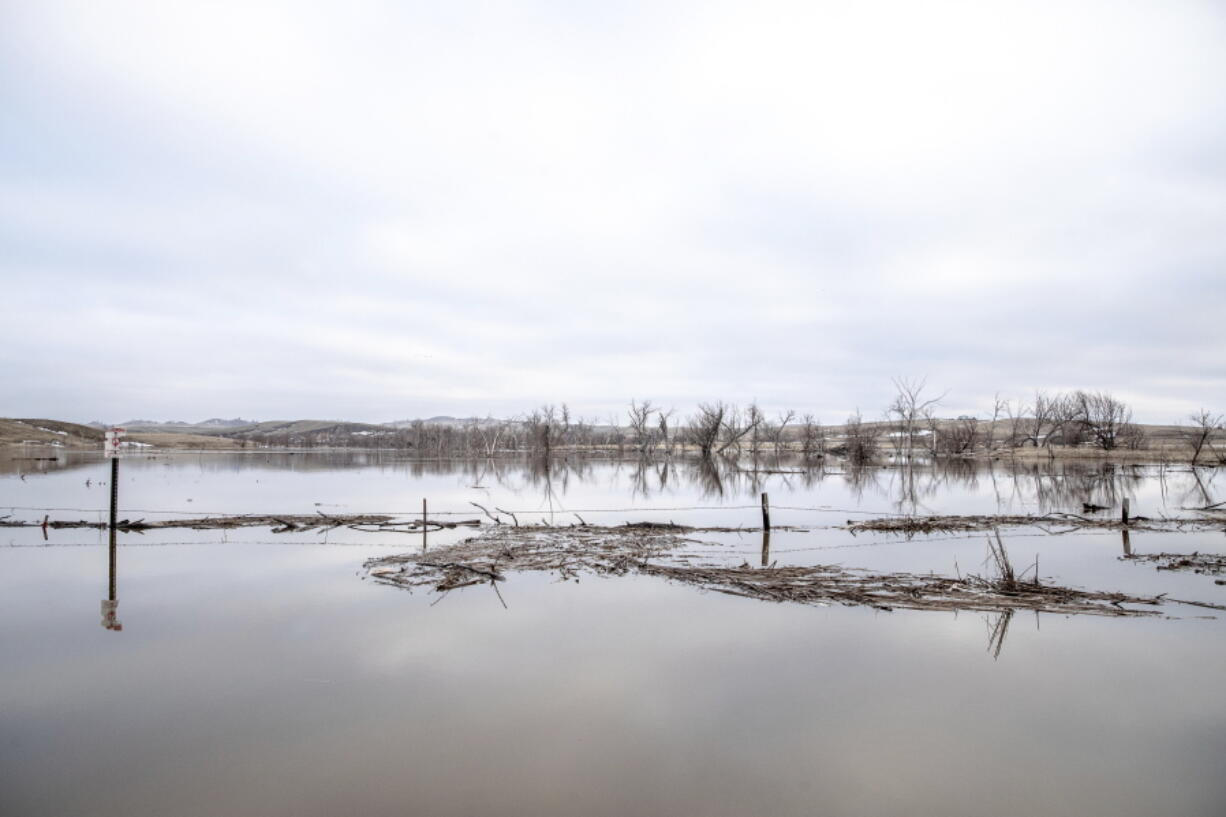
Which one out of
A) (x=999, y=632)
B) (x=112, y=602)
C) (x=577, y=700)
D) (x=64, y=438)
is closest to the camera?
(x=577, y=700)

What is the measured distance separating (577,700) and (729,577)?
5.43 metres

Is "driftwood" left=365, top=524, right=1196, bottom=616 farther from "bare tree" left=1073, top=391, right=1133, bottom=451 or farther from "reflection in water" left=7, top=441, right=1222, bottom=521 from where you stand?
"bare tree" left=1073, top=391, right=1133, bottom=451

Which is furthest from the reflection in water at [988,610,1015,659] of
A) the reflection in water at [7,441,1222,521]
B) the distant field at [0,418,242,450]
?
the distant field at [0,418,242,450]

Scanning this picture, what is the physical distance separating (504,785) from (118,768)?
309cm

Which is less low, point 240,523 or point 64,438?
point 64,438

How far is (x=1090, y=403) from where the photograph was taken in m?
79.2

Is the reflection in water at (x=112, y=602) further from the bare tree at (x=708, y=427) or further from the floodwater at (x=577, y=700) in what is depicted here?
the bare tree at (x=708, y=427)

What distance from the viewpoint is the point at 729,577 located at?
1106 centimetres

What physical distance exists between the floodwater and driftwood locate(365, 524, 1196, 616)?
50 centimetres

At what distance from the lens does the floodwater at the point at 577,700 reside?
4.69 m

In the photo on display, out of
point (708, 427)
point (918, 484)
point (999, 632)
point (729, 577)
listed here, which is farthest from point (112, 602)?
point (708, 427)

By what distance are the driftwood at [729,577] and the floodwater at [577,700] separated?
50 centimetres

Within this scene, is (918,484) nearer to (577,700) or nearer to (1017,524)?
(1017,524)

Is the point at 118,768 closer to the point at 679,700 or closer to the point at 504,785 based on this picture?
the point at 504,785
